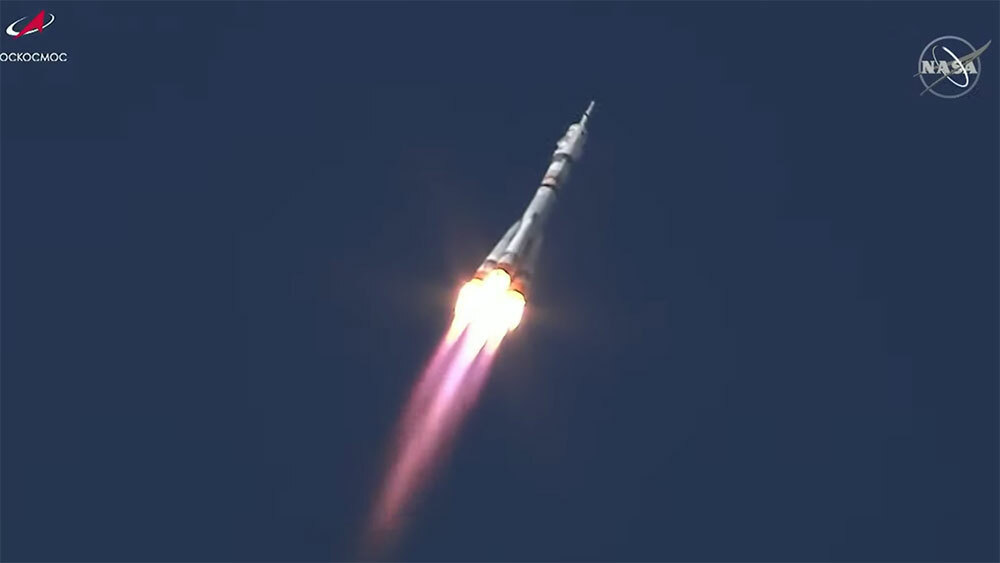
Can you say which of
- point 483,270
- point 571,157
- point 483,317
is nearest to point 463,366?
point 483,317

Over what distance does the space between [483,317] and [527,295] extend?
13.9 feet

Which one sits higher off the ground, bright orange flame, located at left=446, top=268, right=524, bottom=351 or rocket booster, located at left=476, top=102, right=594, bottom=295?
rocket booster, located at left=476, top=102, right=594, bottom=295

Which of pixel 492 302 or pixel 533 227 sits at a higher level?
pixel 533 227

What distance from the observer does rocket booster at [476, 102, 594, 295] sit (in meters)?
64.4

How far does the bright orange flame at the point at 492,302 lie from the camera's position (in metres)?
64.2

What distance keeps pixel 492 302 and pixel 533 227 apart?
21.7ft

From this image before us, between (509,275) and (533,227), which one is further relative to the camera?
(533,227)

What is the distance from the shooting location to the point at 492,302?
216 ft

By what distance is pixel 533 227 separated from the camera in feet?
223

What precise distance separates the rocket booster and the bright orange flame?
1.65 ft

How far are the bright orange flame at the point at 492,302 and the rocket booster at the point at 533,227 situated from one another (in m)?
0.50

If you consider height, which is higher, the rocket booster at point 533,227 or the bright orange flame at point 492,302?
the rocket booster at point 533,227

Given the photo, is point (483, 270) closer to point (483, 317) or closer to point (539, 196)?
point (483, 317)

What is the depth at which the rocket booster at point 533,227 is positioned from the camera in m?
64.4
